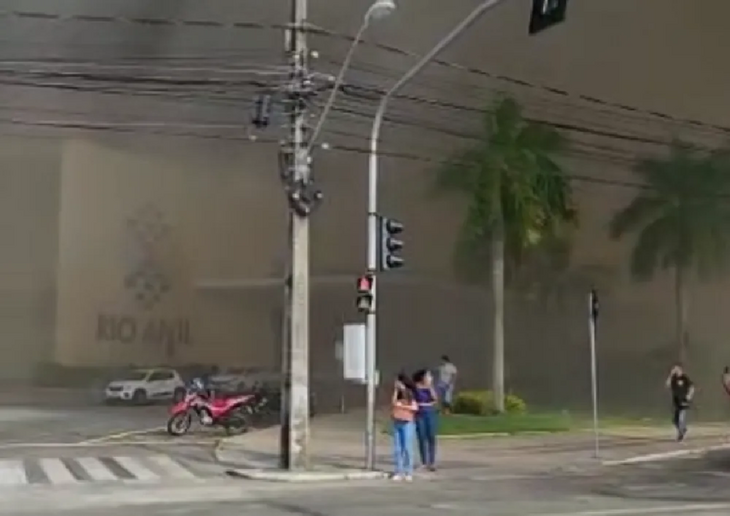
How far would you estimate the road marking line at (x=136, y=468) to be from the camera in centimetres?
1752

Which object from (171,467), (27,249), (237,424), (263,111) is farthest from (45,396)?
(263,111)

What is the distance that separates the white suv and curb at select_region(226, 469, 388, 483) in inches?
912

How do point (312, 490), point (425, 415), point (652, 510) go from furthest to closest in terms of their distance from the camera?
point (425, 415)
point (312, 490)
point (652, 510)

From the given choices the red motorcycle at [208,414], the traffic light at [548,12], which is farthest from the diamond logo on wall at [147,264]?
the traffic light at [548,12]

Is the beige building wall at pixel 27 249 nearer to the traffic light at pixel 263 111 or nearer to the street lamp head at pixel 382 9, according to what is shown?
the traffic light at pixel 263 111

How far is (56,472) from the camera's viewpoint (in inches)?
717

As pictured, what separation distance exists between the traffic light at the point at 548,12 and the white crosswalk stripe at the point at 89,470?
9010 mm

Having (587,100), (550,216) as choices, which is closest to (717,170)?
(587,100)

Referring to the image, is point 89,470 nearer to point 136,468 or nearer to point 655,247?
point 136,468

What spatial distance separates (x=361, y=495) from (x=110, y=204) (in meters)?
40.8

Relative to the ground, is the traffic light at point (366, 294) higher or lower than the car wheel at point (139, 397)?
higher

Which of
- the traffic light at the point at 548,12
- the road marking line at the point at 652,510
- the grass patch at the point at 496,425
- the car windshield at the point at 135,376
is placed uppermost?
the traffic light at the point at 548,12

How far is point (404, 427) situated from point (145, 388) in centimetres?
2528

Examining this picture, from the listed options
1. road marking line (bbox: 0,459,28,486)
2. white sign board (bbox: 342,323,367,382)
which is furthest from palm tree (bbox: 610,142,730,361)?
road marking line (bbox: 0,459,28,486)
